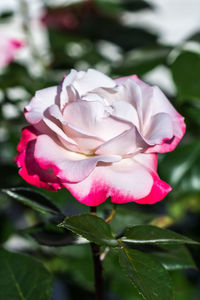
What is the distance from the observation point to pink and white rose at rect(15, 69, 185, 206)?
412mm

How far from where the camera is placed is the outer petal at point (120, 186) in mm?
409

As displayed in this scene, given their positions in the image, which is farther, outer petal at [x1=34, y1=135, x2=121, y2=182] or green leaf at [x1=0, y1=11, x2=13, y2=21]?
green leaf at [x1=0, y1=11, x2=13, y2=21]

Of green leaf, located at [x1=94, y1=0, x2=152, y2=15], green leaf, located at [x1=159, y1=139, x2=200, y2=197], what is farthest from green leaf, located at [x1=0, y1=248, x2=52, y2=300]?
green leaf, located at [x1=94, y1=0, x2=152, y2=15]

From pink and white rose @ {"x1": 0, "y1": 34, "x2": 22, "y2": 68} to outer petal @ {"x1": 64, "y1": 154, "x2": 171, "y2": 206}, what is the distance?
651 millimetres

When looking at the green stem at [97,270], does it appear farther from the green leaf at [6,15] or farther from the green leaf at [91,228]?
the green leaf at [6,15]

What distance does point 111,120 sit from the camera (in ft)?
1.41

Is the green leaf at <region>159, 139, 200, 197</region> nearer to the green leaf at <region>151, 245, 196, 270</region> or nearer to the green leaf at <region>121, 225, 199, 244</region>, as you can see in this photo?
the green leaf at <region>151, 245, 196, 270</region>

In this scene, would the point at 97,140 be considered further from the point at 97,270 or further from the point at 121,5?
the point at 121,5

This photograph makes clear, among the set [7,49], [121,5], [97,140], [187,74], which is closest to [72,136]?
[97,140]

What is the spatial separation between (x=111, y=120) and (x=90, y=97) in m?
0.03

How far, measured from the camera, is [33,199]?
1.59ft

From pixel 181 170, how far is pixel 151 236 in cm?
40

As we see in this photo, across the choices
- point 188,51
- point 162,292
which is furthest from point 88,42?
point 162,292

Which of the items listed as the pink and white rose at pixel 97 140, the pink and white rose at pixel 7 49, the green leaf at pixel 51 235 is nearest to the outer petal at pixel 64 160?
the pink and white rose at pixel 97 140
